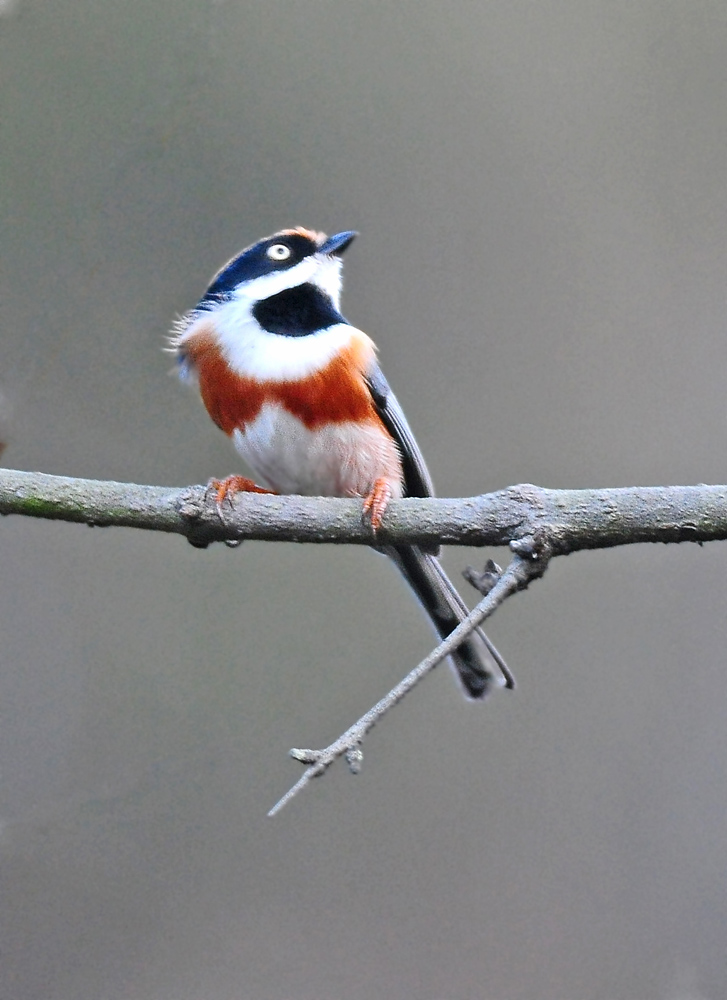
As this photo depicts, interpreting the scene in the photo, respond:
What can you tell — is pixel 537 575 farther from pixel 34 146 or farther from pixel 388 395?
pixel 34 146

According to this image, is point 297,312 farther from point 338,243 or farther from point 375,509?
point 375,509

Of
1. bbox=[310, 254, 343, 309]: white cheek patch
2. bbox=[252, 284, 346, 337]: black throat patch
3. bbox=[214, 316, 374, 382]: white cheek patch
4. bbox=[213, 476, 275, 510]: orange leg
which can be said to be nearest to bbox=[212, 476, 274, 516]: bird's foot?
bbox=[213, 476, 275, 510]: orange leg

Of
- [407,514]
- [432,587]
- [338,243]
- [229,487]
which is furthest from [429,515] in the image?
[338,243]

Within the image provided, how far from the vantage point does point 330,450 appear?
2.15 m

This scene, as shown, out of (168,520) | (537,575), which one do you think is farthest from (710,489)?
(168,520)

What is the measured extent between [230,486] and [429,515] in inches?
16.3

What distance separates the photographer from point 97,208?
2.21 metres

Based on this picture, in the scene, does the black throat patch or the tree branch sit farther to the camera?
the black throat patch

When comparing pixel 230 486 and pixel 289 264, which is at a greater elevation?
pixel 289 264

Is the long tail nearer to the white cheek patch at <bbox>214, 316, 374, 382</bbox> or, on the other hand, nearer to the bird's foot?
the bird's foot

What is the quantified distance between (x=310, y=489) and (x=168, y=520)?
63 centimetres

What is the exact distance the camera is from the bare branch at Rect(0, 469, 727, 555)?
1530 millimetres

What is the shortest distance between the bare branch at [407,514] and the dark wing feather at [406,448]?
20.9 inches

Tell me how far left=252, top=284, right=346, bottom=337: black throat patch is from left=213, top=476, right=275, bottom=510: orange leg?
327mm
